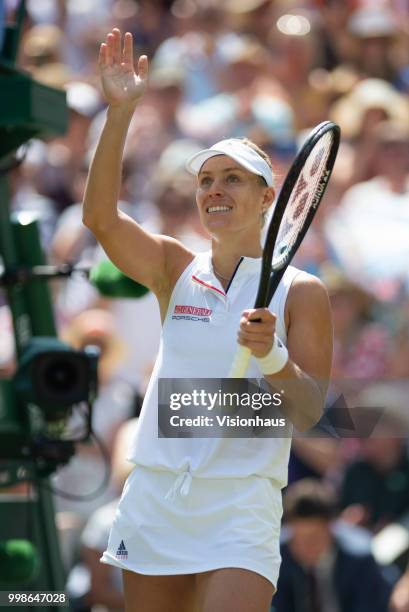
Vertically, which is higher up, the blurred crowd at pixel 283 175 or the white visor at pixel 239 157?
the white visor at pixel 239 157

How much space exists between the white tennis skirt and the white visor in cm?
85

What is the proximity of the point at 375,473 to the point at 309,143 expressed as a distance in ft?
12.1

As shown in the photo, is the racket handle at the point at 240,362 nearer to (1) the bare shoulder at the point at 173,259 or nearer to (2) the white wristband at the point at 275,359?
(2) the white wristband at the point at 275,359

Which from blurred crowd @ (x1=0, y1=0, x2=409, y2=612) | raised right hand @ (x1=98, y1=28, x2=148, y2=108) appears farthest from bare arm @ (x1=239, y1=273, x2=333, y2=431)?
blurred crowd @ (x1=0, y1=0, x2=409, y2=612)

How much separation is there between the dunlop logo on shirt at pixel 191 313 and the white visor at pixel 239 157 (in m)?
0.40

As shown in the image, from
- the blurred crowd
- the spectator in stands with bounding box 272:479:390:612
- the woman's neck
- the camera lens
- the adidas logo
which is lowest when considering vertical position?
the spectator in stands with bounding box 272:479:390:612

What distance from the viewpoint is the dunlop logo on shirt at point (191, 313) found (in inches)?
146

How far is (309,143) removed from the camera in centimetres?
354

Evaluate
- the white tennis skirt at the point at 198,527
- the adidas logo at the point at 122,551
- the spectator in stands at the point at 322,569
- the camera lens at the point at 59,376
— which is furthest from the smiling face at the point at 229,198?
the spectator in stands at the point at 322,569

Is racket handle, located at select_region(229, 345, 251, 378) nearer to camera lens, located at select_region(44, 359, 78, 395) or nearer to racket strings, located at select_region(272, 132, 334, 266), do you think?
racket strings, located at select_region(272, 132, 334, 266)

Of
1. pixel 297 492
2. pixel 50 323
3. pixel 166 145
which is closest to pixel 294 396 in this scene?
pixel 50 323

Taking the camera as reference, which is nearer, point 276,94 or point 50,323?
point 50,323

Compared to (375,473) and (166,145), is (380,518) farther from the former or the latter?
(166,145)

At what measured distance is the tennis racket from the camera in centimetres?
350
